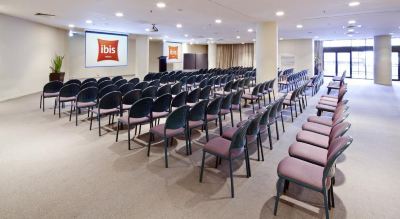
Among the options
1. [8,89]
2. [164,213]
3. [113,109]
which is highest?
[8,89]

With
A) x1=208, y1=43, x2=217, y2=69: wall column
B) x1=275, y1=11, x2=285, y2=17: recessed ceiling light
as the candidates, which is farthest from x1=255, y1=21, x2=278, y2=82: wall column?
x1=208, y1=43, x2=217, y2=69: wall column

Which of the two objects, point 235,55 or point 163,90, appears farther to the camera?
point 235,55

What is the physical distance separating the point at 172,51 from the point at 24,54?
10962mm

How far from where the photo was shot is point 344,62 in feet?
66.5

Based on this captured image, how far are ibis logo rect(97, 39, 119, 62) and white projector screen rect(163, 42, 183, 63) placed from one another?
6561 mm

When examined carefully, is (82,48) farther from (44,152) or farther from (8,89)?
(44,152)

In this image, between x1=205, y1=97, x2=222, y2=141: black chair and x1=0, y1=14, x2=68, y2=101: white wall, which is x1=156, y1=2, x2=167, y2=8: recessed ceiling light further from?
x1=0, y1=14, x2=68, y2=101: white wall

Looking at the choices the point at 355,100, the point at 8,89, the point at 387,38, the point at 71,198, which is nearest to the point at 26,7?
the point at 8,89

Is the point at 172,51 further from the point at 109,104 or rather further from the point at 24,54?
the point at 109,104

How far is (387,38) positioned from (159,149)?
16.9 m

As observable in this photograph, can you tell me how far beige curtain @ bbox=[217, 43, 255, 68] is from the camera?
2297 cm

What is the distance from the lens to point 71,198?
286cm

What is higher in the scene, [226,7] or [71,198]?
[226,7]

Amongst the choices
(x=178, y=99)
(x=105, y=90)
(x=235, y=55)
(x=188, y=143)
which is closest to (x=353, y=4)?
(x=178, y=99)
